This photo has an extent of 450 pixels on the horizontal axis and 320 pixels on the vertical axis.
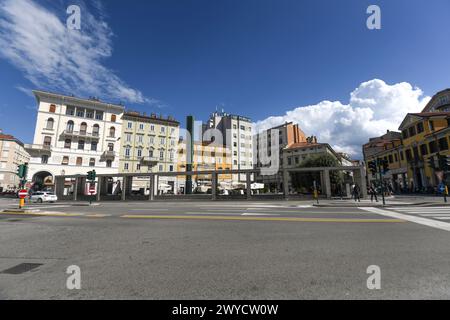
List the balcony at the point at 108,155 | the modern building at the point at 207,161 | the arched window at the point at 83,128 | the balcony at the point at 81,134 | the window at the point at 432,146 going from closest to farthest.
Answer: the window at the point at 432,146, the balcony at the point at 81,134, the arched window at the point at 83,128, the balcony at the point at 108,155, the modern building at the point at 207,161

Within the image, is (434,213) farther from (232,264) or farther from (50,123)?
(50,123)

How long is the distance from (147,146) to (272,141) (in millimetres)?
40551

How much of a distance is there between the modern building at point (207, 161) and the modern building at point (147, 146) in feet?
9.69

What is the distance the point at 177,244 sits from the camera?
5441 millimetres

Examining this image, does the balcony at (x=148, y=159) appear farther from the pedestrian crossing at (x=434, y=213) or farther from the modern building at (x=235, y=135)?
the pedestrian crossing at (x=434, y=213)

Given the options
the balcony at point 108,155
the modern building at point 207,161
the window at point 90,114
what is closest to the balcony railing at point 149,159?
the balcony at point 108,155

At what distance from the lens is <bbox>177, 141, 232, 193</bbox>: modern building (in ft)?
174

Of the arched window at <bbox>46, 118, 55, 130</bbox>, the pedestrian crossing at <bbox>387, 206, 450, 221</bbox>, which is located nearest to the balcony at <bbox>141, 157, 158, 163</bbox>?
the arched window at <bbox>46, 118, 55, 130</bbox>

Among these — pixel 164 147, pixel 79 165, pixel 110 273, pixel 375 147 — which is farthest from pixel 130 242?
pixel 375 147

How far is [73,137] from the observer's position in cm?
4212

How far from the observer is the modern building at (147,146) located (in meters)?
47.6

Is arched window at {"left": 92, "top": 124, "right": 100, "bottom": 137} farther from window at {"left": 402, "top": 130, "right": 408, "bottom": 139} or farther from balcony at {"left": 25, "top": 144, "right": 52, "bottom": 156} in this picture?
window at {"left": 402, "top": 130, "right": 408, "bottom": 139}
